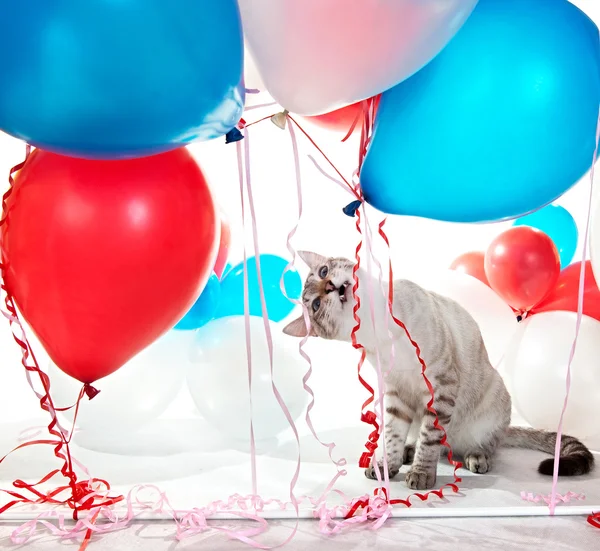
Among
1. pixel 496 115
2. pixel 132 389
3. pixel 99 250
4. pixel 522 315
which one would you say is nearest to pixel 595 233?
pixel 496 115

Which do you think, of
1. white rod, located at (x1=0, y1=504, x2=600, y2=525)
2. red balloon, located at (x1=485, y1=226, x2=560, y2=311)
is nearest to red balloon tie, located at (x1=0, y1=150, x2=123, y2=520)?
white rod, located at (x1=0, y1=504, x2=600, y2=525)

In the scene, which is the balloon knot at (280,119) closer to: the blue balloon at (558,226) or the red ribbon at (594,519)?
the red ribbon at (594,519)

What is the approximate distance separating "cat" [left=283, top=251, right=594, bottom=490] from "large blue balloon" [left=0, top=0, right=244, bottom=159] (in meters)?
0.65

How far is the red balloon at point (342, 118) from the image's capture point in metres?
1.23

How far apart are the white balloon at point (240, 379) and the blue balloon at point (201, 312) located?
0.17 ft

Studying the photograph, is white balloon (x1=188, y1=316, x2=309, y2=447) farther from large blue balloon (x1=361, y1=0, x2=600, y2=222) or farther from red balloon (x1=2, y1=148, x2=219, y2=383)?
large blue balloon (x1=361, y1=0, x2=600, y2=222)

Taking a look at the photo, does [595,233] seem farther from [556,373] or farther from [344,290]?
[344,290]

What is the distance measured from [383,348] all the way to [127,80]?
87cm

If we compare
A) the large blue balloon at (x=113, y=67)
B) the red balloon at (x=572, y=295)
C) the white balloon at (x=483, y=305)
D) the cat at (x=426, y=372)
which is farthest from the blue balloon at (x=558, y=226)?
the large blue balloon at (x=113, y=67)

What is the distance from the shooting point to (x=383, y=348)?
4.58 ft

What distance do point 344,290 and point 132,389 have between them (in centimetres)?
56

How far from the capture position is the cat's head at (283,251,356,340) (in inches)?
53.2

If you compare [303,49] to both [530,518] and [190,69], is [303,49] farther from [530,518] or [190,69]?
[530,518]

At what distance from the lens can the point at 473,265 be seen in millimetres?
1951
